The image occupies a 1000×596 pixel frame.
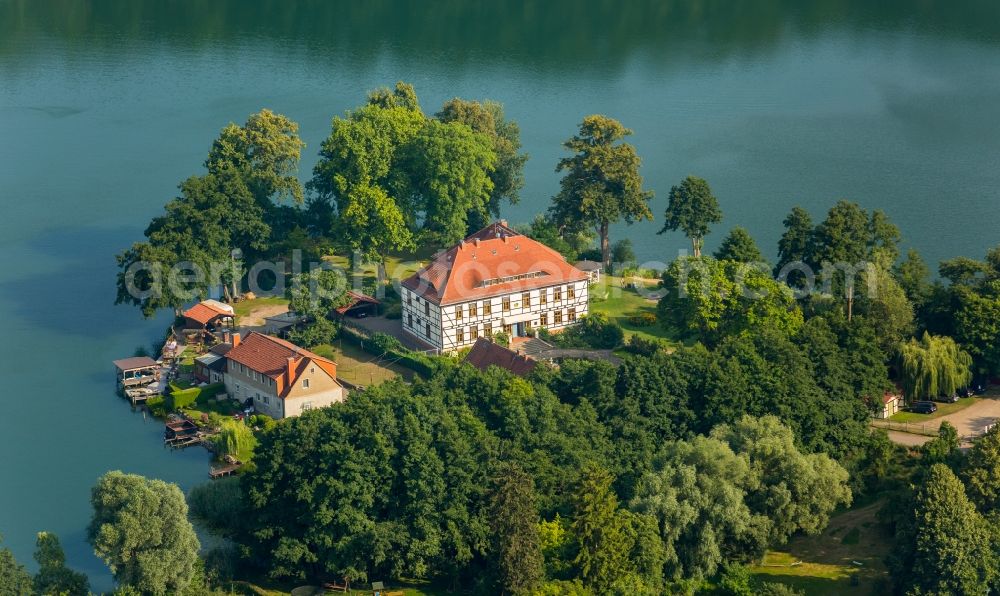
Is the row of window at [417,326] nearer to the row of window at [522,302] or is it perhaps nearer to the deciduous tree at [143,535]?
the row of window at [522,302]

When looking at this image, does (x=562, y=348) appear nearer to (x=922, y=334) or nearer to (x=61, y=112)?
(x=922, y=334)

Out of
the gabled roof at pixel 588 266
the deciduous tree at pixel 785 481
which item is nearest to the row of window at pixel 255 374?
the gabled roof at pixel 588 266

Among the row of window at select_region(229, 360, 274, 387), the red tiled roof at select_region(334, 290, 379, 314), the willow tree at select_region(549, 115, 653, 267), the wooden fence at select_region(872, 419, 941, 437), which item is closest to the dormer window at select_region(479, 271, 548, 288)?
the red tiled roof at select_region(334, 290, 379, 314)

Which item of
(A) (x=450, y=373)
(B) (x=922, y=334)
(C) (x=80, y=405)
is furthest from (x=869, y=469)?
(C) (x=80, y=405)

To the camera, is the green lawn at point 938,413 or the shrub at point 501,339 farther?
the shrub at point 501,339

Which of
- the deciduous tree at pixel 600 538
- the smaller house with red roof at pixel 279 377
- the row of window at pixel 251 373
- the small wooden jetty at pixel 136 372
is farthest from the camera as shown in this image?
Result: the small wooden jetty at pixel 136 372

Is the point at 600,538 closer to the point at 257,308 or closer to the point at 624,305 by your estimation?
the point at 624,305
